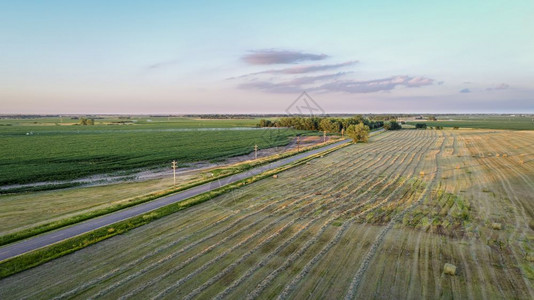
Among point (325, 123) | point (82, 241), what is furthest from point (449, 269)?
point (325, 123)

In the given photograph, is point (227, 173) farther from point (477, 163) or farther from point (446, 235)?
point (477, 163)

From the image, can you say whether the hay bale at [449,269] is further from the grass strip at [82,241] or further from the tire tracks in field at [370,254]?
the grass strip at [82,241]

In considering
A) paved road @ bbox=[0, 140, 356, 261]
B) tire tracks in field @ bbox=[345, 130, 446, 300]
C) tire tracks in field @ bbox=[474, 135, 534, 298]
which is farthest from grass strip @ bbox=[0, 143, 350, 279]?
tire tracks in field @ bbox=[474, 135, 534, 298]

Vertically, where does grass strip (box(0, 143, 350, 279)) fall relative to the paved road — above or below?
above

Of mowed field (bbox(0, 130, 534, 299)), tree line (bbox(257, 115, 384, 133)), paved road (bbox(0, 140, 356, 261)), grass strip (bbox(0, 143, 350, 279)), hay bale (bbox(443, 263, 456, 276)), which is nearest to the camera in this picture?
mowed field (bbox(0, 130, 534, 299))

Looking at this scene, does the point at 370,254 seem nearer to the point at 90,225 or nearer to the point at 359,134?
the point at 90,225

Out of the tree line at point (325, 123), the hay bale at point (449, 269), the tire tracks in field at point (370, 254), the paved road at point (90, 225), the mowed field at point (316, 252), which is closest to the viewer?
the tire tracks in field at point (370, 254)

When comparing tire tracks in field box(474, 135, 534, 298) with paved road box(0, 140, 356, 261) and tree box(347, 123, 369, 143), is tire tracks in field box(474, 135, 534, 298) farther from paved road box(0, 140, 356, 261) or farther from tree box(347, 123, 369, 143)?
tree box(347, 123, 369, 143)

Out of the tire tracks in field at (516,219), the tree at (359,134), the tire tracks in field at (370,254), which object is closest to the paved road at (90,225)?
the tire tracks in field at (370,254)

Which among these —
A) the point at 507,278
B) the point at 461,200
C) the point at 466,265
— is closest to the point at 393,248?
the point at 466,265
